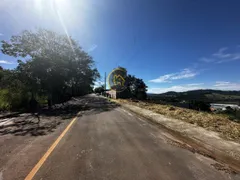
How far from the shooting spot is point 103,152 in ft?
11.0

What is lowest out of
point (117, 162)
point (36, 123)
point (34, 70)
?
point (117, 162)

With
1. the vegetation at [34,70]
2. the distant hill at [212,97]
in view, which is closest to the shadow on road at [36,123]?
the vegetation at [34,70]

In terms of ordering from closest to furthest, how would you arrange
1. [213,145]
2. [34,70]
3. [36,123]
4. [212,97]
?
[213,145]
[36,123]
[34,70]
[212,97]

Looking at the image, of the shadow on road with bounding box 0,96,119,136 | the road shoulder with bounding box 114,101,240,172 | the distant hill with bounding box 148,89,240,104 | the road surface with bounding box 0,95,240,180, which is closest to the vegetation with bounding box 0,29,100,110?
the shadow on road with bounding box 0,96,119,136

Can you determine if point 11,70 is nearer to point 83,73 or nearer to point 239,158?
point 83,73

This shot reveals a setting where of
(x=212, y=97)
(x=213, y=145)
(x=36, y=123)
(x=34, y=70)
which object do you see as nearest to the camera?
(x=213, y=145)

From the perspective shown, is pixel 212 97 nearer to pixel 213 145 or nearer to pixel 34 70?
pixel 213 145

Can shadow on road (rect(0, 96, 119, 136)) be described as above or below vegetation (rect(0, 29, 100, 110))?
below

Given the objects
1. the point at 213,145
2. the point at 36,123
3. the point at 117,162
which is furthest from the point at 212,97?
the point at 36,123

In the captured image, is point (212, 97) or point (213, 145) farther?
point (212, 97)

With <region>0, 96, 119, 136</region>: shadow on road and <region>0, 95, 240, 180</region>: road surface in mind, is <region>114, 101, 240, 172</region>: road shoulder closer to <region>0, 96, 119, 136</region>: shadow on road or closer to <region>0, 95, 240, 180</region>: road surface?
<region>0, 95, 240, 180</region>: road surface

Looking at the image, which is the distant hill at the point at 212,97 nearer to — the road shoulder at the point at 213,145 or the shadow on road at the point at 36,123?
the road shoulder at the point at 213,145

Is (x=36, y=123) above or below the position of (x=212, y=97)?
below

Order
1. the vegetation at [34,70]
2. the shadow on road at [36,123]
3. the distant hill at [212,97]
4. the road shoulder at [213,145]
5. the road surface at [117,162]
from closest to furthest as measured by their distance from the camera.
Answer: the road surface at [117,162] < the road shoulder at [213,145] < the shadow on road at [36,123] < the vegetation at [34,70] < the distant hill at [212,97]
